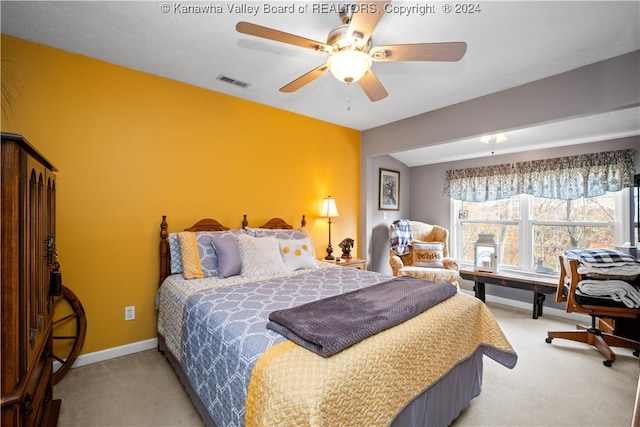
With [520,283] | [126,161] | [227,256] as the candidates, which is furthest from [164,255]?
[520,283]

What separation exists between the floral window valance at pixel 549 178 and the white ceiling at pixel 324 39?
0.43m

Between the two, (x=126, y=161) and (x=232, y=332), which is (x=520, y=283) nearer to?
(x=232, y=332)

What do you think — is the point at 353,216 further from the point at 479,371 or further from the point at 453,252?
the point at 479,371

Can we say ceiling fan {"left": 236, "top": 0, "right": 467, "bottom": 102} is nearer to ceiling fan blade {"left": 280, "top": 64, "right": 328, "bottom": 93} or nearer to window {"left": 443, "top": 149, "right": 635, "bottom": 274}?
ceiling fan blade {"left": 280, "top": 64, "right": 328, "bottom": 93}

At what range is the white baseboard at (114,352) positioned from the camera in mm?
2381

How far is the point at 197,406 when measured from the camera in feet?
5.94

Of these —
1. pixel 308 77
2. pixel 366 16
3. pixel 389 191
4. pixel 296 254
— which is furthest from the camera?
pixel 389 191

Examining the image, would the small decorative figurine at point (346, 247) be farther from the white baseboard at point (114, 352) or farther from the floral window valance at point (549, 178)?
the white baseboard at point (114, 352)

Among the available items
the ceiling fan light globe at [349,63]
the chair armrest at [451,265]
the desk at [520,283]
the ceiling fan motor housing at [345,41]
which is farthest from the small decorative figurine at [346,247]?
the ceiling fan motor housing at [345,41]

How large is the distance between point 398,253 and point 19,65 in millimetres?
4282

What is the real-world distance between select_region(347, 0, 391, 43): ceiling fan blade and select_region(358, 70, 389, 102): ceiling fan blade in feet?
1.10

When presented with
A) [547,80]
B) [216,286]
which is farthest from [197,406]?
[547,80]

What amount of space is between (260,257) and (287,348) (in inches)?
56.3

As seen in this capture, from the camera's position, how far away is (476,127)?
3047mm
